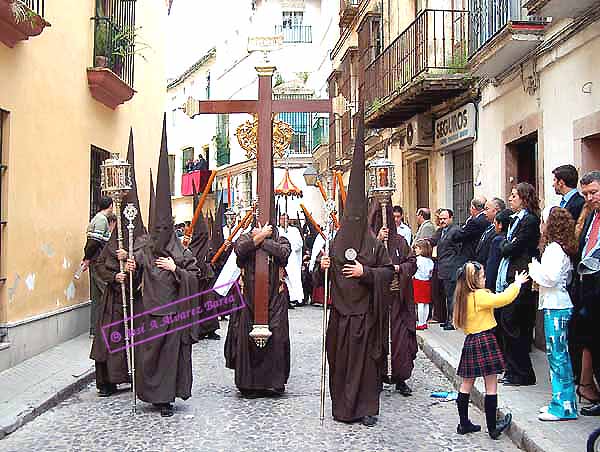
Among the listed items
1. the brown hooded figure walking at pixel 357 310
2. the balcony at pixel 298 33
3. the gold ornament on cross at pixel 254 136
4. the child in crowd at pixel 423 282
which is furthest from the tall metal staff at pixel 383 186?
the balcony at pixel 298 33

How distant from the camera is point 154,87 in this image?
1723 cm

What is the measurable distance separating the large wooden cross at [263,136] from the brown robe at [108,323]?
144 centimetres

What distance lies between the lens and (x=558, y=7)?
847 cm

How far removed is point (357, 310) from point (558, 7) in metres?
4.11

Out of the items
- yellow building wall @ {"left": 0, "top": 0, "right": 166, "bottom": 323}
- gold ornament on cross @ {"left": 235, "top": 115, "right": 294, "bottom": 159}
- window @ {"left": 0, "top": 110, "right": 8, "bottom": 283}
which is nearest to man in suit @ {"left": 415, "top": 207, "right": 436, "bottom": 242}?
gold ornament on cross @ {"left": 235, "top": 115, "right": 294, "bottom": 159}

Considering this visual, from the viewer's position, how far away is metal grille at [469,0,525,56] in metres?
10.9

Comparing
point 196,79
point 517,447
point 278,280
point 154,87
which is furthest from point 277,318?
point 196,79

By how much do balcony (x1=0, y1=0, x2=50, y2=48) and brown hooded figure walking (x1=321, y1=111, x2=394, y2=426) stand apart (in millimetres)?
4112

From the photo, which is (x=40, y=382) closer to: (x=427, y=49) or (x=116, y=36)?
(x=116, y=36)

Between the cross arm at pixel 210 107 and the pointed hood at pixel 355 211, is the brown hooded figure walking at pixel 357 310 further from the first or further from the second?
Result: the cross arm at pixel 210 107

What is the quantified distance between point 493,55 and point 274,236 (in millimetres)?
4538

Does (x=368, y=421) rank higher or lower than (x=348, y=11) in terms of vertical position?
lower

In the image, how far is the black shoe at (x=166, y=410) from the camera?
7.22 m

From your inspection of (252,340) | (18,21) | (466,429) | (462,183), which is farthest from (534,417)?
(462,183)
